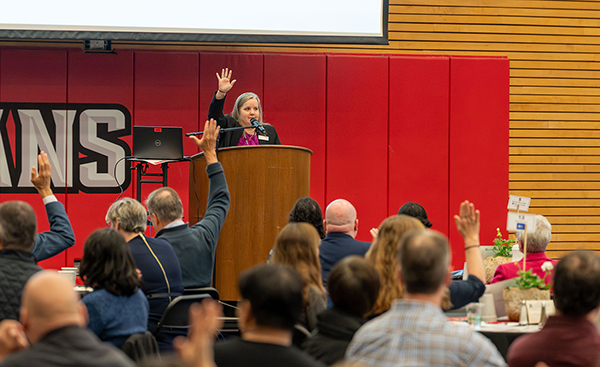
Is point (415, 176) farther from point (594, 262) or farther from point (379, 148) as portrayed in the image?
point (594, 262)

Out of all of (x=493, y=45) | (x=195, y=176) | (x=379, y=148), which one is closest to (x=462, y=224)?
(x=195, y=176)

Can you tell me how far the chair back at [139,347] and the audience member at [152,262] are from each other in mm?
518

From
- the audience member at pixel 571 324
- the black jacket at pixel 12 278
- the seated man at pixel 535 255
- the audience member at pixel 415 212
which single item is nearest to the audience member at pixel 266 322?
the audience member at pixel 571 324

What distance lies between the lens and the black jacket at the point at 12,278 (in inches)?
87.7

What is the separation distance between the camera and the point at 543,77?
701 centimetres

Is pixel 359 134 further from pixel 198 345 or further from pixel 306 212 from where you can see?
pixel 198 345

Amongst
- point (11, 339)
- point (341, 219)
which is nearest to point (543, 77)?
point (341, 219)

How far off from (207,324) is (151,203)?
2209 millimetres

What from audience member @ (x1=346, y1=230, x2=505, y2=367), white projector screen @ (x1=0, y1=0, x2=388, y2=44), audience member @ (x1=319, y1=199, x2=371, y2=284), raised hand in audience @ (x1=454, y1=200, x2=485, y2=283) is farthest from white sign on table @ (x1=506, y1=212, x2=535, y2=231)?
white projector screen @ (x1=0, y1=0, x2=388, y2=44)

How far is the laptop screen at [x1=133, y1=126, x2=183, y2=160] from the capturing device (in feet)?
16.4

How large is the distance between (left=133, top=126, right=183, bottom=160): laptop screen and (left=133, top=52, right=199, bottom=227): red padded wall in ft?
4.20

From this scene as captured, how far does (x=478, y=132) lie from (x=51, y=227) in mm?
4743

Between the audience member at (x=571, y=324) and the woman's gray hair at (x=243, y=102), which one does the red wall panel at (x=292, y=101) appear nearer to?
the woman's gray hair at (x=243, y=102)

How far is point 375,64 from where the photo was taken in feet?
21.3
